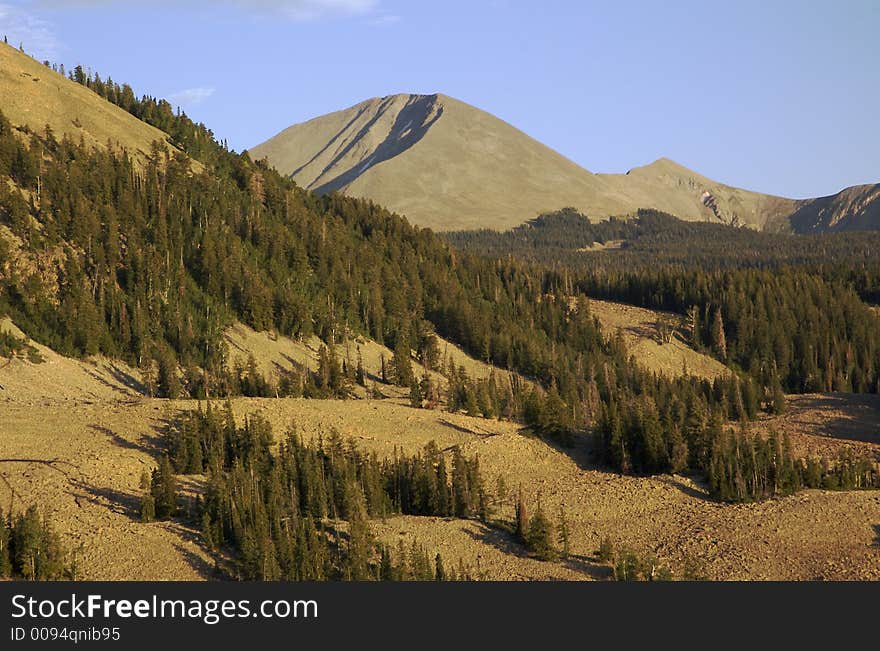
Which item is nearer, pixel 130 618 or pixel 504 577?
pixel 130 618

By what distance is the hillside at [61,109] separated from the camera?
123 m

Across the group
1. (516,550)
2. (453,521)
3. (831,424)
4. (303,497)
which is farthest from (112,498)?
(831,424)

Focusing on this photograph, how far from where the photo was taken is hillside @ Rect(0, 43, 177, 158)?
122812mm

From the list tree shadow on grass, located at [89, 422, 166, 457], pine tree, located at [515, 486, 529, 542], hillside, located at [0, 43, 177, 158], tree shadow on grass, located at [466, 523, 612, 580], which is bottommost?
tree shadow on grass, located at [466, 523, 612, 580]

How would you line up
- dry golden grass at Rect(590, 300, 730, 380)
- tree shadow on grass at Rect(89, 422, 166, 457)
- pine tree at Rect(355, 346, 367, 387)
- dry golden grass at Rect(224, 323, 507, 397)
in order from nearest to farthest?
tree shadow on grass at Rect(89, 422, 166, 457) → dry golden grass at Rect(224, 323, 507, 397) → pine tree at Rect(355, 346, 367, 387) → dry golden grass at Rect(590, 300, 730, 380)

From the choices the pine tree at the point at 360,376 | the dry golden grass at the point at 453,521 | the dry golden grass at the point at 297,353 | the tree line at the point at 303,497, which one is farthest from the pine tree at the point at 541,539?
the pine tree at the point at 360,376

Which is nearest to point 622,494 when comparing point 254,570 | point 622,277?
point 254,570

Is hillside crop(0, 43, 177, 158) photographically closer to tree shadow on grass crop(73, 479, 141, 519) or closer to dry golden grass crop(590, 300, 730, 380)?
dry golden grass crop(590, 300, 730, 380)

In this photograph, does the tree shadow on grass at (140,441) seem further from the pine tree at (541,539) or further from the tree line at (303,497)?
the pine tree at (541,539)

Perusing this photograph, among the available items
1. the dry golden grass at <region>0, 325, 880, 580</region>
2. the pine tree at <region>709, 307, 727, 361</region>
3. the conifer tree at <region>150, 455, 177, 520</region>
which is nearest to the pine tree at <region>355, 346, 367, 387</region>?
the dry golden grass at <region>0, 325, 880, 580</region>

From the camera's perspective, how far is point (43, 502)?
51.2 m

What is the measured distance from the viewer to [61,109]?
12912 cm

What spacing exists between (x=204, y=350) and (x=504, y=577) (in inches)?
2001

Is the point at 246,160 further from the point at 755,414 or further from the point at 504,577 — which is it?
the point at 504,577
